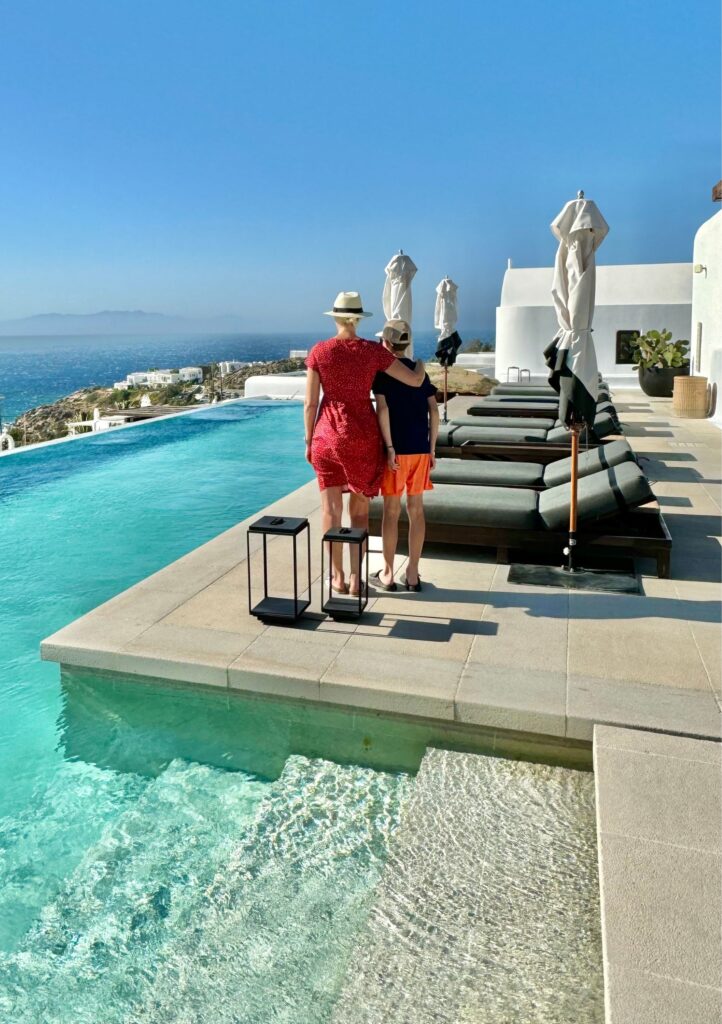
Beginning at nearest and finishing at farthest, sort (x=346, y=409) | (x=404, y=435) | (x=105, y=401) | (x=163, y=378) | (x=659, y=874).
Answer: (x=659, y=874) < (x=346, y=409) < (x=404, y=435) < (x=105, y=401) < (x=163, y=378)

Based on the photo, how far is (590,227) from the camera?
20.7 feet

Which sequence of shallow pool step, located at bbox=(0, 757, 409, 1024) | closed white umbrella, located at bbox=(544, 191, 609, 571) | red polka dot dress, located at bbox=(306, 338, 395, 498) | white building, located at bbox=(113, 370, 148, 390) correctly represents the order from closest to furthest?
shallow pool step, located at bbox=(0, 757, 409, 1024) < red polka dot dress, located at bbox=(306, 338, 395, 498) < closed white umbrella, located at bbox=(544, 191, 609, 571) < white building, located at bbox=(113, 370, 148, 390)

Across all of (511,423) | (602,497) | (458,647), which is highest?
(511,423)

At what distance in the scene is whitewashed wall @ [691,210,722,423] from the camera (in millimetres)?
13688

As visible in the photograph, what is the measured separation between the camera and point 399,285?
38.9 feet

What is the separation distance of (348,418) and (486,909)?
2761mm

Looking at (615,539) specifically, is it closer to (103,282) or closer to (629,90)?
(629,90)

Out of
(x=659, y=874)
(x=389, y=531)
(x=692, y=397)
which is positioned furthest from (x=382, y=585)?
(x=692, y=397)

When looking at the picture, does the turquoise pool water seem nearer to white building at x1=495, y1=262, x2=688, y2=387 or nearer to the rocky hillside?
white building at x1=495, y1=262, x2=688, y2=387

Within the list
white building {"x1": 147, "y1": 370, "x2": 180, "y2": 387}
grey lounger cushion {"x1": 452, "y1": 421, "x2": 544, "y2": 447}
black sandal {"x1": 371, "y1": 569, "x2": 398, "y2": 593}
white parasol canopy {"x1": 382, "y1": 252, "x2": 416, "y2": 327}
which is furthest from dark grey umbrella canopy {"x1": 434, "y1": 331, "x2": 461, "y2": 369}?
white building {"x1": 147, "y1": 370, "x2": 180, "y2": 387}

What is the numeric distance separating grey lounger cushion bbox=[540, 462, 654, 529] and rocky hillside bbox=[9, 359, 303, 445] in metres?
26.9

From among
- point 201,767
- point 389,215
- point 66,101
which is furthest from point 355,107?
point 201,767

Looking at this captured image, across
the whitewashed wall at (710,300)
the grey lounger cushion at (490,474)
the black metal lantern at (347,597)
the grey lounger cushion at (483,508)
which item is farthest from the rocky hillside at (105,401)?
the black metal lantern at (347,597)

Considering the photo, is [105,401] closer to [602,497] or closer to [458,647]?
[602,497]
